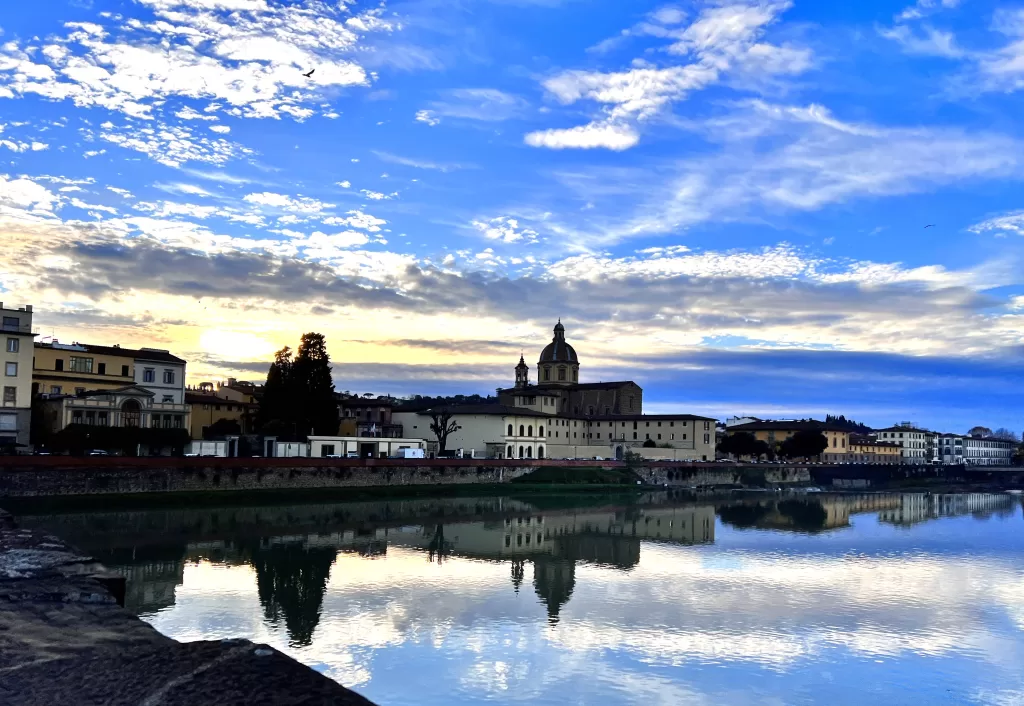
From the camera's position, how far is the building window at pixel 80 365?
Result: 6662cm

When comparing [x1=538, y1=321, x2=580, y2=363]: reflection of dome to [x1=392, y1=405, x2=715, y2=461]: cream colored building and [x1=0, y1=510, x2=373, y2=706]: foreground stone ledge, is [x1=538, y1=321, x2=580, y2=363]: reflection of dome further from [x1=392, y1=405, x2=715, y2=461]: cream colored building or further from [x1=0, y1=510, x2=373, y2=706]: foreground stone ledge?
[x1=0, y1=510, x2=373, y2=706]: foreground stone ledge

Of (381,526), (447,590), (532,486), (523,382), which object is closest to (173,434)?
(381,526)

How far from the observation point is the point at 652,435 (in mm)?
110688

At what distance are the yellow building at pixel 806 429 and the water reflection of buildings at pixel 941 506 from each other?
114ft

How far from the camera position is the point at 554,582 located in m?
29.3

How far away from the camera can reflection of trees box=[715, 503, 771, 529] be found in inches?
2183

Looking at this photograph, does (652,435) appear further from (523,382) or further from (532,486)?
Answer: (532,486)

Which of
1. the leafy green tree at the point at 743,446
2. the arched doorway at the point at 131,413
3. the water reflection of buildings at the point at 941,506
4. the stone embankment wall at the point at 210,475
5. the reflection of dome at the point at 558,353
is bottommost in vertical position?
the water reflection of buildings at the point at 941,506

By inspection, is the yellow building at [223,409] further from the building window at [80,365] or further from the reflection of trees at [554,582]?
Result: the reflection of trees at [554,582]

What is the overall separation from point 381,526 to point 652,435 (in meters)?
68.7

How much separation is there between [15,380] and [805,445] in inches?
4219

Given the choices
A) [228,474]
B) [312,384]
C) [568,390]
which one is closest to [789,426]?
[568,390]

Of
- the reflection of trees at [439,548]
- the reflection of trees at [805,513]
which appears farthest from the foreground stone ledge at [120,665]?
the reflection of trees at [805,513]

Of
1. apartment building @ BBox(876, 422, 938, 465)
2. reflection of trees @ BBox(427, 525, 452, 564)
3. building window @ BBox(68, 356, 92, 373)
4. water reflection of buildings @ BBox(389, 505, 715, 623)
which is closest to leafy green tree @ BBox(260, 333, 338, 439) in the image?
building window @ BBox(68, 356, 92, 373)
